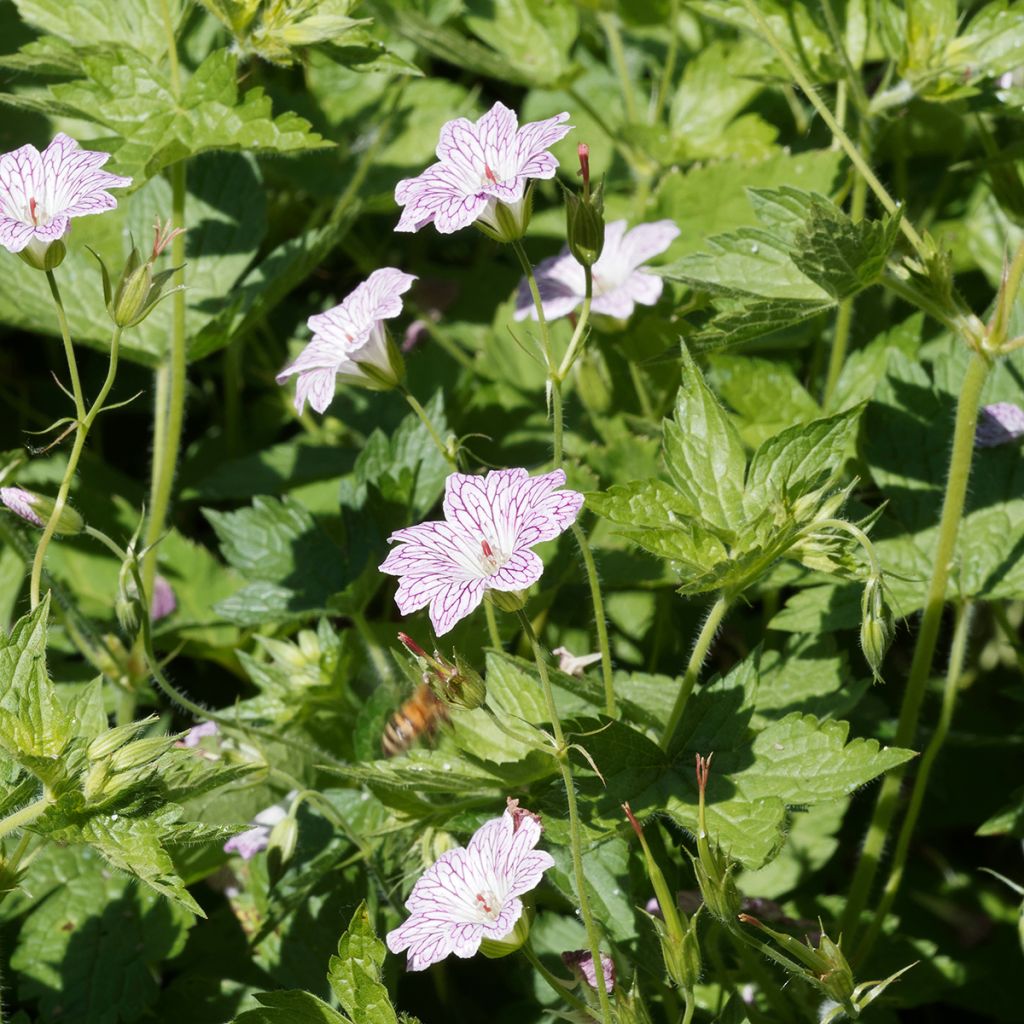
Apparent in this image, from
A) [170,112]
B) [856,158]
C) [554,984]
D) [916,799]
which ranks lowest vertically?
[916,799]

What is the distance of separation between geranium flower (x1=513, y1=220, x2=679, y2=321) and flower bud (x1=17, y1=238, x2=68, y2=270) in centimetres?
101

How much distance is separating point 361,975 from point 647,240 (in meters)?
1.62

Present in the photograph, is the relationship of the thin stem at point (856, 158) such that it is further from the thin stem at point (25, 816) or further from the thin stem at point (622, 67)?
the thin stem at point (25, 816)

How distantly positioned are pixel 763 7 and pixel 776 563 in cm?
138

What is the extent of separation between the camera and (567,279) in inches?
112

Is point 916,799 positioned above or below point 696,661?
below

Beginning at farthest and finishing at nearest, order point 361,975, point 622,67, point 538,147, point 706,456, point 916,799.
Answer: point 622,67, point 916,799, point 706,456, point 538,147, point 361,975

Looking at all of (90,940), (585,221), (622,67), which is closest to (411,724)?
(90,940)

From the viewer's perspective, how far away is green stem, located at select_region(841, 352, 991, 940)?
6.72ft

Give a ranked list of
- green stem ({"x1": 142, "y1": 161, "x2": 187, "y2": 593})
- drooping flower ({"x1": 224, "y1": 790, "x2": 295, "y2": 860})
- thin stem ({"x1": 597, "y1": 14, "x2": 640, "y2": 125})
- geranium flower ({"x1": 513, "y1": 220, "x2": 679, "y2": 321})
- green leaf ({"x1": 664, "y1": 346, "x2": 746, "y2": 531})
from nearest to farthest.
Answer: green leaf ({"x1": 664, "y1": 346, "x2": 746, "y2": 531})
drooping flower ({"x1": 224, "y1": 790, "x2": 295, "y2": 860})
green stem ({"x1": 142, "y1": 161, "x2": 187, "y2": 593})
geranium flower ({"x1": 513, "y1": 220, "x2": 679, "y2": 321})
thin stem ({"x1": 597, "y1": 14, "x2": 640, "y2": 125})

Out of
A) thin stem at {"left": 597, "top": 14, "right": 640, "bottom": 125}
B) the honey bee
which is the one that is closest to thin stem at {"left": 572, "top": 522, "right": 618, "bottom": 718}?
the honey bee

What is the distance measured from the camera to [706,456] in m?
1.99

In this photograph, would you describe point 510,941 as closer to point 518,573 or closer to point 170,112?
point 518,573

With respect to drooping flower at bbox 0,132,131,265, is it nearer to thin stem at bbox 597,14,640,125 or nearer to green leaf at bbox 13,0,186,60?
green leaf at bbox 13,0,186,60
